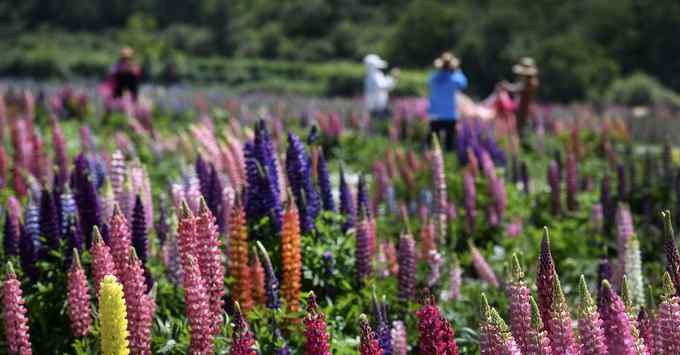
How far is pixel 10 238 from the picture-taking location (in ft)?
17.7

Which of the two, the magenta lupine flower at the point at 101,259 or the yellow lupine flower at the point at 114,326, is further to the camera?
the magenta lupine flower at the point at 101,259

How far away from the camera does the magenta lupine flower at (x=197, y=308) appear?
386 cm

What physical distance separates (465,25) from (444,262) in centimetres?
2541

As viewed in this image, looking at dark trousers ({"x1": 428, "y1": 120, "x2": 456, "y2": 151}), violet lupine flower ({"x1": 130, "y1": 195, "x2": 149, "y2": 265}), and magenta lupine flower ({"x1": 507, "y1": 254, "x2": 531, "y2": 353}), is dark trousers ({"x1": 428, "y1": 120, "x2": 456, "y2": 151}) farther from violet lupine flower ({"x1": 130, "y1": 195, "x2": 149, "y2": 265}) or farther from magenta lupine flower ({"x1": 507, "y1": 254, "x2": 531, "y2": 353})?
magenta lupine flower ({"x1": 507, "y1": 254, "x2": 531, "y2": 353})

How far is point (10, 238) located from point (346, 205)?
80.7 inches

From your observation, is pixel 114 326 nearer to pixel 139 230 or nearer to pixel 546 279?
pixel 139 230

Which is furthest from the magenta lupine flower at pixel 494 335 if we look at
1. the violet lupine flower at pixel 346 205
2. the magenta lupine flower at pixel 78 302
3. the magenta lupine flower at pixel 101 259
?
the violet lupine flower at pixel 346 205

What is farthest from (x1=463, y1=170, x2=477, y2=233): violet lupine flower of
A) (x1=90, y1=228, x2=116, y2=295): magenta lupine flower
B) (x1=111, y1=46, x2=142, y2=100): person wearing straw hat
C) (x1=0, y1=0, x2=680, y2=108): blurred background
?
(x1=0, y1=0, x2=680, y2=108): blurred background

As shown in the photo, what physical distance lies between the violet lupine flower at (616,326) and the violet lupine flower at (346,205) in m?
2.95

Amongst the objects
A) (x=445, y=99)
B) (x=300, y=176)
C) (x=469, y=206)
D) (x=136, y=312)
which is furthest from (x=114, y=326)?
(x=445, y=99)

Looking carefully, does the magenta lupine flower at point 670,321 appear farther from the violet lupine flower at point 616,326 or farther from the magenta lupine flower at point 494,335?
the magenta lupine flower at point 494,335

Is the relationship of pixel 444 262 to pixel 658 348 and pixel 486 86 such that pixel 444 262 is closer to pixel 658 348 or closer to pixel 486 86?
pixel 658 348

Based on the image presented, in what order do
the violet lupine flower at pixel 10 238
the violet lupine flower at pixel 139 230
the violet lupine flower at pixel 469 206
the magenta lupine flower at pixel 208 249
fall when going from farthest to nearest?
the violet lupine flower at pixel 469 206, the violet lupine flower at pixel 10 238, the violet lupine flower at pixel 139 230, the magenta lupine flower at pixel 208 249

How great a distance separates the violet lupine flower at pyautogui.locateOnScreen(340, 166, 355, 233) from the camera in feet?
20.2
